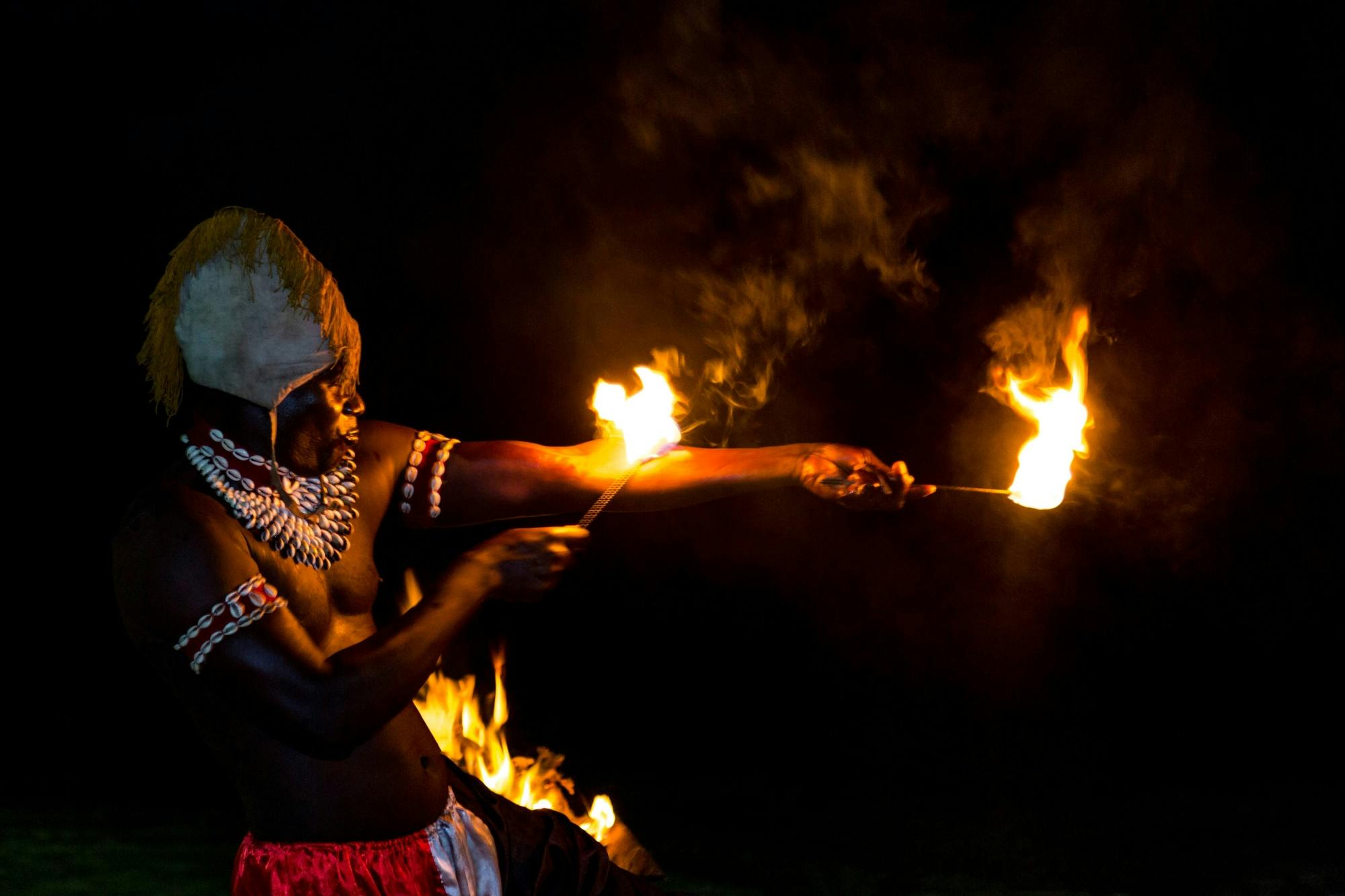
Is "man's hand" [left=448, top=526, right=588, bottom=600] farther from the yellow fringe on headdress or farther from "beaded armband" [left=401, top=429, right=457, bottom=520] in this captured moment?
the yellow fringe on headdress

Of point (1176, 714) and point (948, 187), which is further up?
point (948, 187)

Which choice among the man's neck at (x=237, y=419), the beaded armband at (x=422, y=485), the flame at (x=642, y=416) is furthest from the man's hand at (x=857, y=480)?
the man's neck at (x=237, y=419)

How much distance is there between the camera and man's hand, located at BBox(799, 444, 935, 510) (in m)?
2.49

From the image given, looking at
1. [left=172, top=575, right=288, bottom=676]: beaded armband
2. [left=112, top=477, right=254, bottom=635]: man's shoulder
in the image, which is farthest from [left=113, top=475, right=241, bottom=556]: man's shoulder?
[left=172, top=575, right=288, bottom=676]: beaded armband

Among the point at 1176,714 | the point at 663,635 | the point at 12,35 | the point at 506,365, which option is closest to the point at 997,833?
the point at 1176,714

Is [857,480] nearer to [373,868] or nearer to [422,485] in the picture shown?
[422,485]

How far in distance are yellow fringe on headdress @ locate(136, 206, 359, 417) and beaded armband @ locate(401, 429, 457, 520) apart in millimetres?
256

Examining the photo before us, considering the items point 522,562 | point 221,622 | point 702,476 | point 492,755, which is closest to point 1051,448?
point 702,476

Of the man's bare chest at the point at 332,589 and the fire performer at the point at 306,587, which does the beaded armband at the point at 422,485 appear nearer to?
the fire performer at the point at 306,587

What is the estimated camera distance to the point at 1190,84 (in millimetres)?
4047

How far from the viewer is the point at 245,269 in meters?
2.22

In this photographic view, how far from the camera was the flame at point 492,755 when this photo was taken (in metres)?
3.13

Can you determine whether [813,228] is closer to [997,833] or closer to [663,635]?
[663,635]

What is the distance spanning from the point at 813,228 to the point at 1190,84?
3.99 feet
